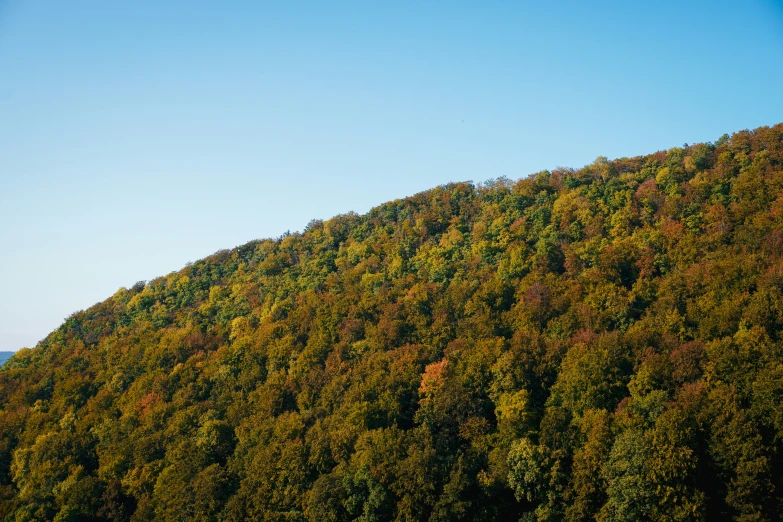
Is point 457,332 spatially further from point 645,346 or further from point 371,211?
point 371,211

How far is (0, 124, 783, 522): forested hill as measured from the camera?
45.4 m

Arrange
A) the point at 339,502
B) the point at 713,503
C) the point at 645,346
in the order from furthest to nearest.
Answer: the point at 645,346, the point at 339,502, the point at 713,503

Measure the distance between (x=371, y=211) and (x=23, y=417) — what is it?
49.0 meters

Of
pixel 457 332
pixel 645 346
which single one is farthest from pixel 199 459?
pixel 645 346

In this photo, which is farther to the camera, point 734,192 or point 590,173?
point 590,173

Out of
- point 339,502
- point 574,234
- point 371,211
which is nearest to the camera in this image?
point 339,502

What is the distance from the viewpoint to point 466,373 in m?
57.0

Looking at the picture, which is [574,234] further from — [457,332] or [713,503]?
[713,503]

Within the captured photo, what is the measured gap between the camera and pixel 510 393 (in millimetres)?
53750

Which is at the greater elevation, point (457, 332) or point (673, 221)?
point (673, 221)

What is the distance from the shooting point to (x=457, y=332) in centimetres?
6450

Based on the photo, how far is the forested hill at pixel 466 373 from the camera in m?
45.4

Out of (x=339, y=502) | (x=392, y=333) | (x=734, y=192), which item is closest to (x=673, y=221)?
(x=734, y=192)

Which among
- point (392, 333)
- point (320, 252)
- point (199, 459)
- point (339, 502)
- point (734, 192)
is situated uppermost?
point (320, 252)
